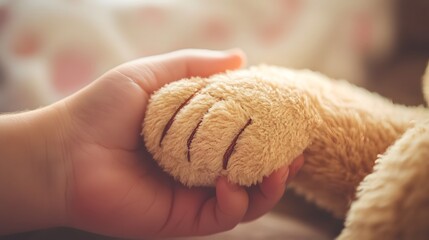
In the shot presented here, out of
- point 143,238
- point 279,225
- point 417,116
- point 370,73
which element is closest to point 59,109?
point 143,238

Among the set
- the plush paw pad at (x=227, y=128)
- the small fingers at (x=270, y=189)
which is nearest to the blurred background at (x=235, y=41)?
the small fingers at (x=270, y=189)

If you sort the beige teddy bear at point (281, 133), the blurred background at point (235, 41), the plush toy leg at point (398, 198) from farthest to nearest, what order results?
1. the blurred background at point (235, 41)
2. the beige teddy bear at point (281, 133)
3. the plush toy leg at point (398, 198)

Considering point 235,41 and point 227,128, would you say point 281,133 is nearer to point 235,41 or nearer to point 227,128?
point 227,128

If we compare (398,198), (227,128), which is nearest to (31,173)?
(227,128)

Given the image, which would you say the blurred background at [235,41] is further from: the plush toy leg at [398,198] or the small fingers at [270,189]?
the plush toy leg at [398,198]

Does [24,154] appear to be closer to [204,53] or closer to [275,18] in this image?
[204,53]
